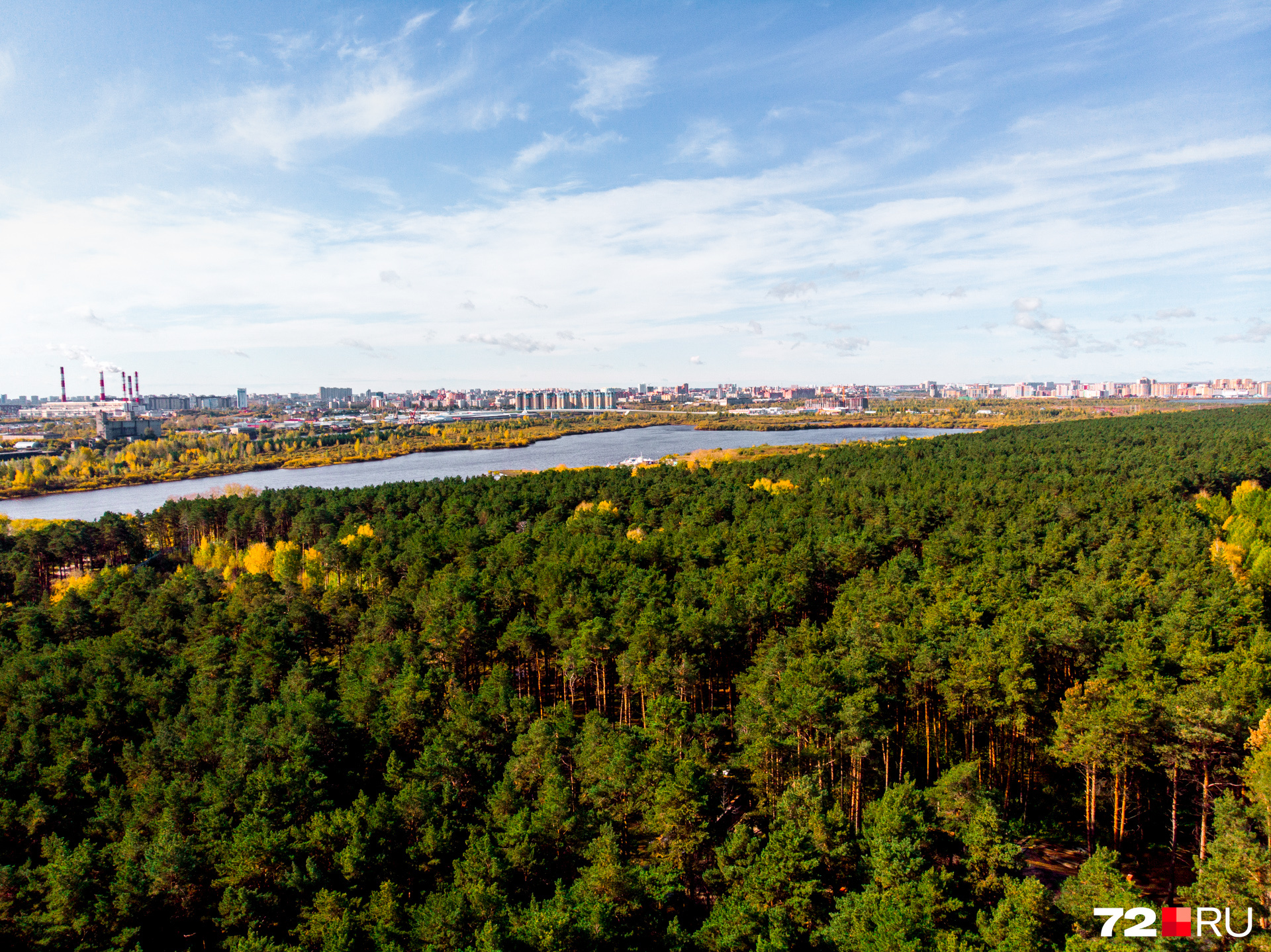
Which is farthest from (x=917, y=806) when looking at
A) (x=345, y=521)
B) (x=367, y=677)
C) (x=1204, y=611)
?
(x=345, y=521)

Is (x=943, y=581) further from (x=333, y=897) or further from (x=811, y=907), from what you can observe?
(x=333, y=897)

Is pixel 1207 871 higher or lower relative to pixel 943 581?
lower

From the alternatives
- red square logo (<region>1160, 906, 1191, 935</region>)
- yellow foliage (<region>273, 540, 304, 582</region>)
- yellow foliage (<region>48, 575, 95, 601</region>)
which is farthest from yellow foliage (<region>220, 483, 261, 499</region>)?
red square logo (<region>1160, 906, 1191, 935</region>)

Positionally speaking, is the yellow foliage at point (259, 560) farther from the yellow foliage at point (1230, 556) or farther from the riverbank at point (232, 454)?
the riverbank at point (232, 454)

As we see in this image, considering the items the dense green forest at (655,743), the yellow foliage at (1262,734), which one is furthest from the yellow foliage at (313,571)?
the yellow foliage at (1262,734)

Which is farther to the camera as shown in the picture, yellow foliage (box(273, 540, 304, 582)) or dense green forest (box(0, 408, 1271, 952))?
yellow foliage (box(273, 540, 304, 582))

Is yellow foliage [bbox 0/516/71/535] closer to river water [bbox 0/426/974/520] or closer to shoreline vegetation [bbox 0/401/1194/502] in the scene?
river water [bbox 0/426/974/520]
